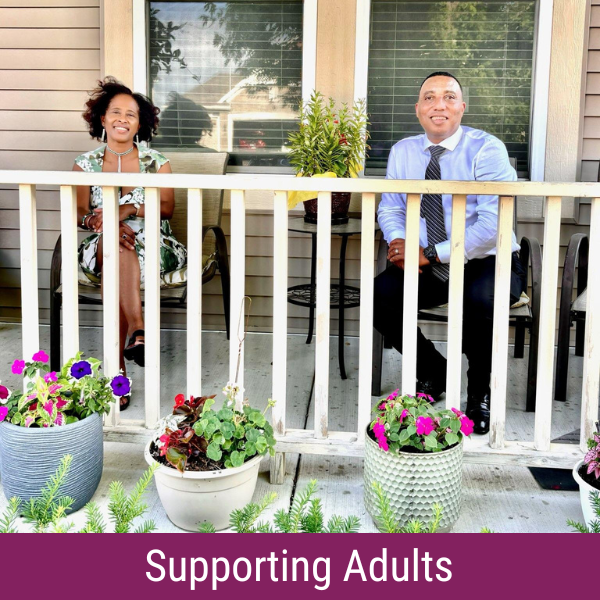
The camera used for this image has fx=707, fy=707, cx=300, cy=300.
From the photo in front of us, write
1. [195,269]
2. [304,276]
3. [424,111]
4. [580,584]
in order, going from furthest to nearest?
[304,276]
[424,111]
[195,269]
[580,584]

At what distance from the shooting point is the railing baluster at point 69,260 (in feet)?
6.68

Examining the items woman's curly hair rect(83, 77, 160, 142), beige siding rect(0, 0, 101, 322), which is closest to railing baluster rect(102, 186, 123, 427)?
woman's curly hair rect(83, 77, 160, 142)

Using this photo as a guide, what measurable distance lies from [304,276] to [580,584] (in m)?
2.71

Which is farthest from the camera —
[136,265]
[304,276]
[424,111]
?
[304,276]

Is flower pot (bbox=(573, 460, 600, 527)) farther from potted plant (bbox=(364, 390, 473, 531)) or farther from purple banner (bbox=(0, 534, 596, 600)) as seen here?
purple banner (bbox=(0, 534, 596, 600))

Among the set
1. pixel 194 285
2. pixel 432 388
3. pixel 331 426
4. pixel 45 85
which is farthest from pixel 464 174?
pixel 45 85

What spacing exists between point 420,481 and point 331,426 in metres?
0.76

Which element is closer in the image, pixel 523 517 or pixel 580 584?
pixel 580 584

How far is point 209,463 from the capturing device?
175cm

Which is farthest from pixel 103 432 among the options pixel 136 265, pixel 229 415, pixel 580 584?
pixel 580 584

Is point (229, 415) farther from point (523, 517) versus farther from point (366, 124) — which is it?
point (366, 124)

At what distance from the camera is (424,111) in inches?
103

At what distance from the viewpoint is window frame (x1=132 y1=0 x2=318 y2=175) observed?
3.38 metres

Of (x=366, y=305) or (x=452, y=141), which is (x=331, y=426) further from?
(x=452, y=141)
